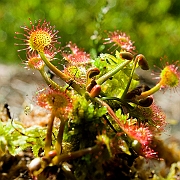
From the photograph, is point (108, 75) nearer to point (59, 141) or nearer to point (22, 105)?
point (59, 141)

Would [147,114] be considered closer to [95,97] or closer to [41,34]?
[95,97]

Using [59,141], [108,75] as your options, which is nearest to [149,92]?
[108,75]

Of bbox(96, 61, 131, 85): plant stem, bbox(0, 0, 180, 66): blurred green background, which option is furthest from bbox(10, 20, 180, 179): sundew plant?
bbox(0, 0, 180, 66): blurred green background

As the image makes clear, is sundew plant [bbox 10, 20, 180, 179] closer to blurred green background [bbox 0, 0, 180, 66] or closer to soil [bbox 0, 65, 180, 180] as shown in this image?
soil [bbox 0, 65, 180, 180]

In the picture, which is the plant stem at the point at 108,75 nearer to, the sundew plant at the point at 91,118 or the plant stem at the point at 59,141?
the sundew plant at the point at 91,118

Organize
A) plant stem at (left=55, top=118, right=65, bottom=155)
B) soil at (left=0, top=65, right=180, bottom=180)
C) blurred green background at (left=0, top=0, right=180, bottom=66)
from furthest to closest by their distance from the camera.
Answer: blurred green background at (left=0, top=0, right=180, bottom=66) < soil at (left=0, top=65, right=180, bottom=180) < plant stem at (left=55, top=118, right=65, bottom=155)

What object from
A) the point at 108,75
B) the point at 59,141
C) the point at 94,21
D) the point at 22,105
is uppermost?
the point at 94,21
